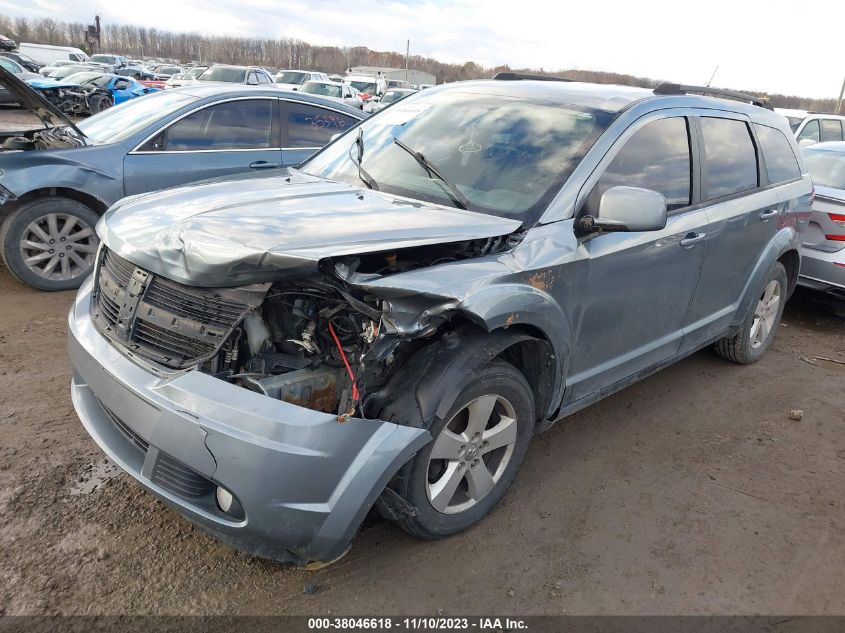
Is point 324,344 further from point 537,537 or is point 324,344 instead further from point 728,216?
point 728,216

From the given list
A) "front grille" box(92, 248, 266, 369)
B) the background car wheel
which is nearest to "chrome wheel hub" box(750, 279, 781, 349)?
"front grille" box(92, 248, 266, 369)

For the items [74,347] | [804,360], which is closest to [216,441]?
[74,347]

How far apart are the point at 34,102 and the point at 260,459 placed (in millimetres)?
4670

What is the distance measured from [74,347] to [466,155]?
202 cm

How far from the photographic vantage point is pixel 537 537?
2.80m

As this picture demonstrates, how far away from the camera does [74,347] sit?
2635mm

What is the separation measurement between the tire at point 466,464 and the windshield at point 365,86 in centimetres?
2815

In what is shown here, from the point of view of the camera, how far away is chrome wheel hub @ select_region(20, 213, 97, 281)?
500 cm

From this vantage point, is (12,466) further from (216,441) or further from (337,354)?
(337,354)

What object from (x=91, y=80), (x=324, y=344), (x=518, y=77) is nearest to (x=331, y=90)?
(x=91, y=80)

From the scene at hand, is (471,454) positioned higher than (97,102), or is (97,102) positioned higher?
(471,454)

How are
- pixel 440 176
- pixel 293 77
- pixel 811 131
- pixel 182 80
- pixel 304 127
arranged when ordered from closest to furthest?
pixel 440 176, pixel 304 127, pixel 811 131, pixel 182 80, pixel 293 77

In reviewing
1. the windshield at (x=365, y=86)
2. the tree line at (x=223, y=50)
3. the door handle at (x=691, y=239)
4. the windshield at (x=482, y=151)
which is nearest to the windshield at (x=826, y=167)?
the door handle at (x=691, y=239)

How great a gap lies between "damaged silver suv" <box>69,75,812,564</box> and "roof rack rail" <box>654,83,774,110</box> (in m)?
0.09
